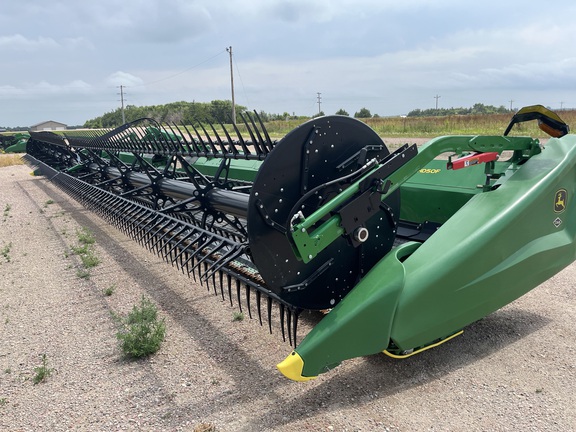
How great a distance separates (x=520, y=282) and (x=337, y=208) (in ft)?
4.64

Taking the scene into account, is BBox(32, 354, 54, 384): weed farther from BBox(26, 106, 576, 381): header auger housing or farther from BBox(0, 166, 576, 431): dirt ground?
BBox(26, 106, 576, 381): header auger housing

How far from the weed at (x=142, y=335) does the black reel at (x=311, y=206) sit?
1.19 meters

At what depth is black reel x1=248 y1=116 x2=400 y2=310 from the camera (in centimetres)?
283

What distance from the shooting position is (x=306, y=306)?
310 cm

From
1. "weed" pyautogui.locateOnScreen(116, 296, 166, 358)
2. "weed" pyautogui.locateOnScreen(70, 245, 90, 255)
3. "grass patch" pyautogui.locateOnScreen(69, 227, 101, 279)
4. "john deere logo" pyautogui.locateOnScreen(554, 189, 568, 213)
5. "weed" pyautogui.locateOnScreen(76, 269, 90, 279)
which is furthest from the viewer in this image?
"weed" pyautogui.locateOnScreen(70, 245, 90, 255)

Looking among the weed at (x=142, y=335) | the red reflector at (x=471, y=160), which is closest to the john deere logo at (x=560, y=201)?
the red reflector at (x=471, y=160)

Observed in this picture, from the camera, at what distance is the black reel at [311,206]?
2.83 metres

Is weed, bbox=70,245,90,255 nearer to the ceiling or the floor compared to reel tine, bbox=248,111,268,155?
nearer to the floor

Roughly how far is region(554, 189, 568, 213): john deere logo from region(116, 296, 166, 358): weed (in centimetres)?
302

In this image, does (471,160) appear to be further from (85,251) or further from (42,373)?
(85,251)

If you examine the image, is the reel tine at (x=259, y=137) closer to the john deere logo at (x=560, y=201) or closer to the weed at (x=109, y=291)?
the john deere logo at (x=560, y=201)

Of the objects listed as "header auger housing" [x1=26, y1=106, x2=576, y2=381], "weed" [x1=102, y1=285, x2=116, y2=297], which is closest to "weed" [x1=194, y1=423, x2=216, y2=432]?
"header auger housing" [x1=26, y1=106, x2=576, y2=381]

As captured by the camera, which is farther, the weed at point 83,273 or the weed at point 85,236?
the weed at point 85,236

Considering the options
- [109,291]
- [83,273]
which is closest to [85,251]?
[83,273]
